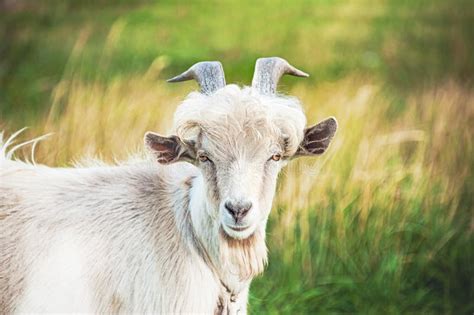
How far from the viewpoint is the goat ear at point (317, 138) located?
413cm

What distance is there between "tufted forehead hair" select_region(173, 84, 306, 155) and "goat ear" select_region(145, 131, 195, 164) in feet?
0.16

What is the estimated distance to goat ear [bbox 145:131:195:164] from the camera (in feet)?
A: 13.2

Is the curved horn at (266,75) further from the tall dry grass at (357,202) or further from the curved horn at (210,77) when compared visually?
the tall dry grass at (357,202)

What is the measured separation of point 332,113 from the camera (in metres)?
7.54

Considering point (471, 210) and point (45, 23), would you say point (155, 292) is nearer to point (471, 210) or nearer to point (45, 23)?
point (471, 210)

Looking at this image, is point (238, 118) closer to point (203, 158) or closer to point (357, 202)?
point (203, 158)

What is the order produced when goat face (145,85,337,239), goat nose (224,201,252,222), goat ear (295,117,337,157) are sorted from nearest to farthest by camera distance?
goat nose (224,201,252,222)
goat face (145,85,337,239)
goat ear (295,117,337,157)

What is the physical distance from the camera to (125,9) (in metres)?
11.9

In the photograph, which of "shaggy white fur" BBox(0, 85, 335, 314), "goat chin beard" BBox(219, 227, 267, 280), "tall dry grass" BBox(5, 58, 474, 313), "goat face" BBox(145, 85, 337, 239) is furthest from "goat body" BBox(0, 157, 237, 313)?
"tall dry grass" BBox(5, 58, 474, 313)

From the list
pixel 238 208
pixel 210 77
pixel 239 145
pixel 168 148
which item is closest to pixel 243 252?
pixel 238 208

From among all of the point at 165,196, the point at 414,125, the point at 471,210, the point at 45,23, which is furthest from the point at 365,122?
the point at 45,23

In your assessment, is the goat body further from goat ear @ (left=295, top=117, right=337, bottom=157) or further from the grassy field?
goat ear @ (left=295, top=117, right=337, bottom=157)

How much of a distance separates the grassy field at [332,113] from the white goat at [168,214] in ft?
1.53

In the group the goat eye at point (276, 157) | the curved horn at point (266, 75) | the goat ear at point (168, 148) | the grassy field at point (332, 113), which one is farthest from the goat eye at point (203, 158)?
the grassy field at point (332, 113)
